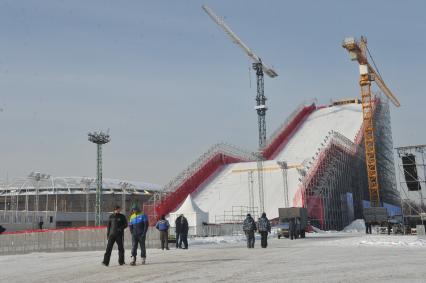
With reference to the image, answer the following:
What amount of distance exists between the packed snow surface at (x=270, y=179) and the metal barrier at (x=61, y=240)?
2406 cm

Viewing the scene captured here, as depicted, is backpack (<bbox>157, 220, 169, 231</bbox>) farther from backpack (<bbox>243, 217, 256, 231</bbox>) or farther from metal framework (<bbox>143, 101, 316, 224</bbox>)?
metal framework (<bbox>143, 101, 316, 224</bbox>)

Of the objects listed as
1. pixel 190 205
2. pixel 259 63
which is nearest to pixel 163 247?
pixel 190 205

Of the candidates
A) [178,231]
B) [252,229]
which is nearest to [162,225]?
[178,231]

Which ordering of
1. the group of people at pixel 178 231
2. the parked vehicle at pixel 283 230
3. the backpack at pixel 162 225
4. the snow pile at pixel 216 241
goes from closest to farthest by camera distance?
the backpack at pixel 162 225 < the group of people at pixel 178 231 < the snow pile at pixel 216 241 < the parked vehicle at pixel 283 230

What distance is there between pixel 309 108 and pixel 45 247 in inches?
2386

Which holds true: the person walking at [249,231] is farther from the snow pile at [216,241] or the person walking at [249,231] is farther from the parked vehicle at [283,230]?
the parked vehicle at [283,230]

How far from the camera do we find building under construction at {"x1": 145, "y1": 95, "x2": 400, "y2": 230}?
162 feet

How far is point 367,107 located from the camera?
6738cm

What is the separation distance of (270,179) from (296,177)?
321 cm

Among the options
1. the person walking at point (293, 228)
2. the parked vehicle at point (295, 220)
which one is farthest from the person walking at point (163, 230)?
the parked vehicle at point (295, 220)

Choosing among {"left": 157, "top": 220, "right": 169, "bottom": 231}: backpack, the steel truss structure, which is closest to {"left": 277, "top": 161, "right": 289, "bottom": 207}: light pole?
the steel truss structure

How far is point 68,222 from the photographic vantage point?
79.8 m

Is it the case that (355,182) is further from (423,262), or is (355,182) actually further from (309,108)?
(423,262)

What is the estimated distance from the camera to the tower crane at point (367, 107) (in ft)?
209
